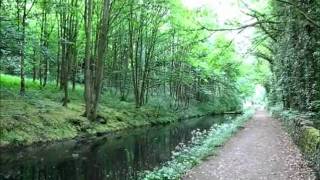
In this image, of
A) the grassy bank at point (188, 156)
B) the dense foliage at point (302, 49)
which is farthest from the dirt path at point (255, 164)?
the dense foliage at point (302, 49)

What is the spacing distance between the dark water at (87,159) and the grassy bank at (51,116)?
947 mm

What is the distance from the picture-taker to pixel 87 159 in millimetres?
15055

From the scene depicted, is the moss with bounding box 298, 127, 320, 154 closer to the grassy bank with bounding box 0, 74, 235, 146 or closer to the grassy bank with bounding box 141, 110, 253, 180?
the grassy bank with bounding box 141, 110, 253, 180

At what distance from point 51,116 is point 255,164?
40.0 feet

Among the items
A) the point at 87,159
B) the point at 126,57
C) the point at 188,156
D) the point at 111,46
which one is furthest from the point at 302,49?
the point at 111,46

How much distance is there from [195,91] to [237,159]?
40588 mm

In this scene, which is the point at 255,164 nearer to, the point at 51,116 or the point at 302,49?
the point at 302,49

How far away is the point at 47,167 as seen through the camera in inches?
525

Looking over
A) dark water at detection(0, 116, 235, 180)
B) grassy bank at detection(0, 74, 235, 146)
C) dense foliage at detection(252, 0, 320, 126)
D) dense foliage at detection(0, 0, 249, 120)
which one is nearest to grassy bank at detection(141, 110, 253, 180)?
dark water at detection(0, 116, 235, 180)

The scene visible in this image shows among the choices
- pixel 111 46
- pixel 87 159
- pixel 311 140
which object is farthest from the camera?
pixel 111 46

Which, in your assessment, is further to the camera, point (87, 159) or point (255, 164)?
point (87, 159)

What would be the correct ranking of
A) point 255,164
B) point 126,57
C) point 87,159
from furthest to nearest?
1. point 126,57
2. point 87,159
3. point 255,164

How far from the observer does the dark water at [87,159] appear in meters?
12.3

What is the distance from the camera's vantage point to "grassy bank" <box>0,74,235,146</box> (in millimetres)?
17484
